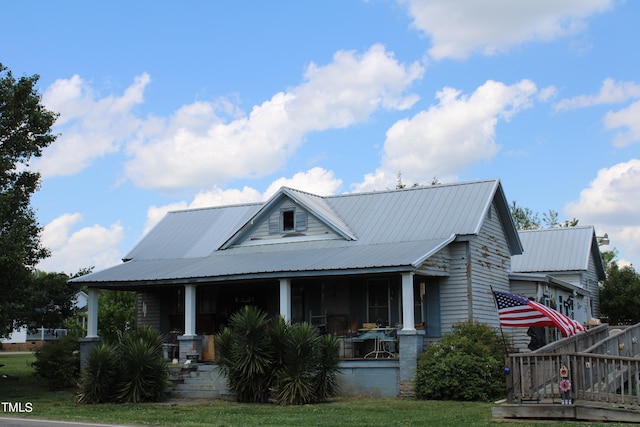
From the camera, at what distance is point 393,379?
21.9 meters

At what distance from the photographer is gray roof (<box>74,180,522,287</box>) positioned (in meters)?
23.9

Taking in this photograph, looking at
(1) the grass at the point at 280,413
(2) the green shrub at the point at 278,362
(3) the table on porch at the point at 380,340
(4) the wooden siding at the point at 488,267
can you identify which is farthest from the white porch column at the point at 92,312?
(4) the wooden siding at the point at 488,267

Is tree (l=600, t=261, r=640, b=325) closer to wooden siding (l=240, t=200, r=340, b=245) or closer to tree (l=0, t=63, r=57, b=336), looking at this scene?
wooden siding (l=240, t=200, r=340, b=245)

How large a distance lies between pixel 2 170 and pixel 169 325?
9.14 meters

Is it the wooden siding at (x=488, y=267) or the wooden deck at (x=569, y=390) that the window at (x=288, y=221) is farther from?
the wooden deck at (x=569, y=390)

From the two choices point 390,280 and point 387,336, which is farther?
point 390,280

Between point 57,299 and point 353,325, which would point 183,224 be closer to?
point 57,299

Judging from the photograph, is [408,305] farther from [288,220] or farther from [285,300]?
[288,220]

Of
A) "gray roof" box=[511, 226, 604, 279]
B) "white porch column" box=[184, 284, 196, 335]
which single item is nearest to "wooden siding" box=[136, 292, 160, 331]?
"white porch column" box=[184, 284, 196, 335]

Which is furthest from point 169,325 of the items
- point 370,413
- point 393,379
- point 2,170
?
point 370,413

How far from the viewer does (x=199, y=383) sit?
23.4 m

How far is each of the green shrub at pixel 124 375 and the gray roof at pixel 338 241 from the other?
3.90 metres

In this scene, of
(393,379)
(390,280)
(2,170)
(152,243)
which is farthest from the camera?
(152,243)

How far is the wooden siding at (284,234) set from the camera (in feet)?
89.9
